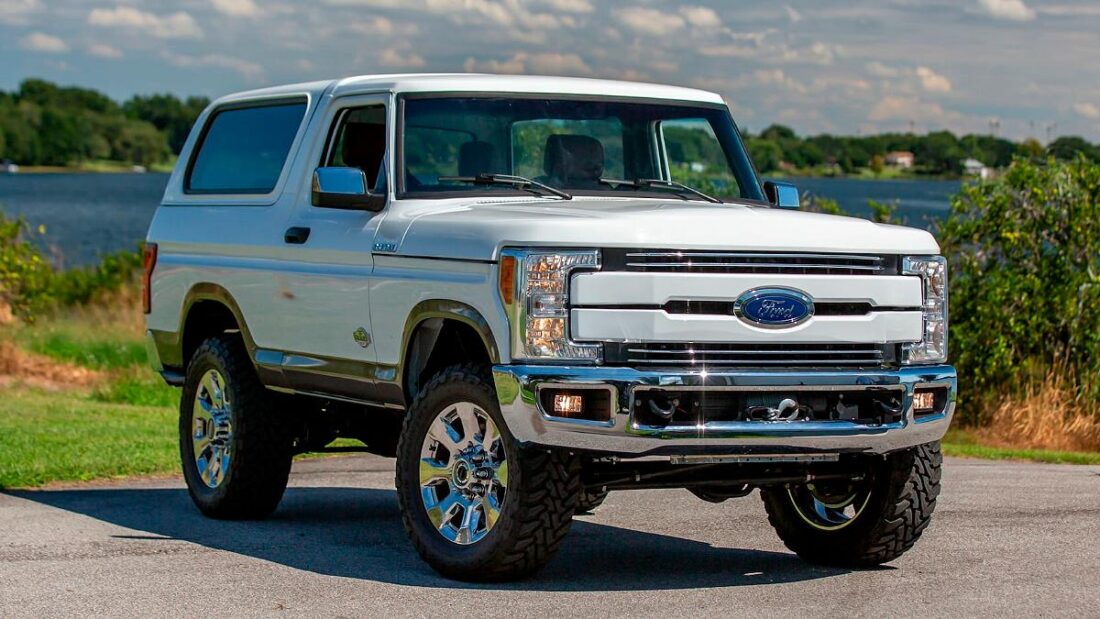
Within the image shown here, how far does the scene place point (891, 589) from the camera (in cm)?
761

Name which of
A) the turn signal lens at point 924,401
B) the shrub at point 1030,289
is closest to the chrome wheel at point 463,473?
the turn signal lens at point 924,401

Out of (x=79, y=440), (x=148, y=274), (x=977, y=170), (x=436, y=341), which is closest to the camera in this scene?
(x=436, y=341)

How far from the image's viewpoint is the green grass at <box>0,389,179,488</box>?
1167cm

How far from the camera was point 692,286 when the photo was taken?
23.5ft

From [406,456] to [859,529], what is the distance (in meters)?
2.11

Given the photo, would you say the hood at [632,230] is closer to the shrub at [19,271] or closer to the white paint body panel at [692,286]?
the white paint body panel at [692,286]

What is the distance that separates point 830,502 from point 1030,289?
889 cm

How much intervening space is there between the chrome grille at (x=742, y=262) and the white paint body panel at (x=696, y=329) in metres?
0.19

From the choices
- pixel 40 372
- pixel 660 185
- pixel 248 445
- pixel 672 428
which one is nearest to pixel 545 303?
pixel 672 428

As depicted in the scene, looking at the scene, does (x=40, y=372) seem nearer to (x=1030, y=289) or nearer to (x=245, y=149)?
(x=245, y=149)

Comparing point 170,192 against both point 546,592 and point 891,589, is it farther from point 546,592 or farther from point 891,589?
point 891,589

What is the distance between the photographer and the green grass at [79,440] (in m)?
11.7

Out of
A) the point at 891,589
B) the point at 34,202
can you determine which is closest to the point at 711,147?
the point at 891,589

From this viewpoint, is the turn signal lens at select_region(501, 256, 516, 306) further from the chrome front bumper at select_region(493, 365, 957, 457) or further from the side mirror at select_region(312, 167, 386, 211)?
the side mirror at select_region(312, 167, 386, 211)
